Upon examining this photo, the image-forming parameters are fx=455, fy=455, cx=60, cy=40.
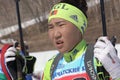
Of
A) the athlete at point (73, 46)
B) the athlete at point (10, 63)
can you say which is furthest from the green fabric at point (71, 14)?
the athlete at point (10, 63)

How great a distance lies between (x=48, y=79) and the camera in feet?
9.29

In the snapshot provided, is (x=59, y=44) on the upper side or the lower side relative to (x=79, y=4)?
lower

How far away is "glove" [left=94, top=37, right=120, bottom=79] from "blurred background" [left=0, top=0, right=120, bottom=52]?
32.6 ft

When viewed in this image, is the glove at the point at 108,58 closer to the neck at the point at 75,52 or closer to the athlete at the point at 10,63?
the neck at the point at 75,52

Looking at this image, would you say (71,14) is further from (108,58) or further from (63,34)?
(108,58)

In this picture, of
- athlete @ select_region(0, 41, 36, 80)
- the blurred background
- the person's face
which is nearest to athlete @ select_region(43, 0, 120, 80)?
the person's face

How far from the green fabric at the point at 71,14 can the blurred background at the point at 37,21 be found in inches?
381

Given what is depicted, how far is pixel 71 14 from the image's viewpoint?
280 centimetres

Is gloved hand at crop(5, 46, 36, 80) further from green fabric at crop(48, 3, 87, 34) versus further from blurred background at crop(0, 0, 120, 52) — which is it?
blurred background at crop(0, 0, 120, 52)

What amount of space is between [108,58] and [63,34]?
0.99ft

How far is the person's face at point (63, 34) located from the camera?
261cm

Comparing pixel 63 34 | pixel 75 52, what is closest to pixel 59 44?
pixel 63 34

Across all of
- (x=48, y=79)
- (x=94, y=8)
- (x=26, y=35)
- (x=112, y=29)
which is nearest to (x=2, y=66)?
(x=48, y=79)

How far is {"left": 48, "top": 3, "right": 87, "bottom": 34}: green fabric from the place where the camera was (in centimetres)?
275
